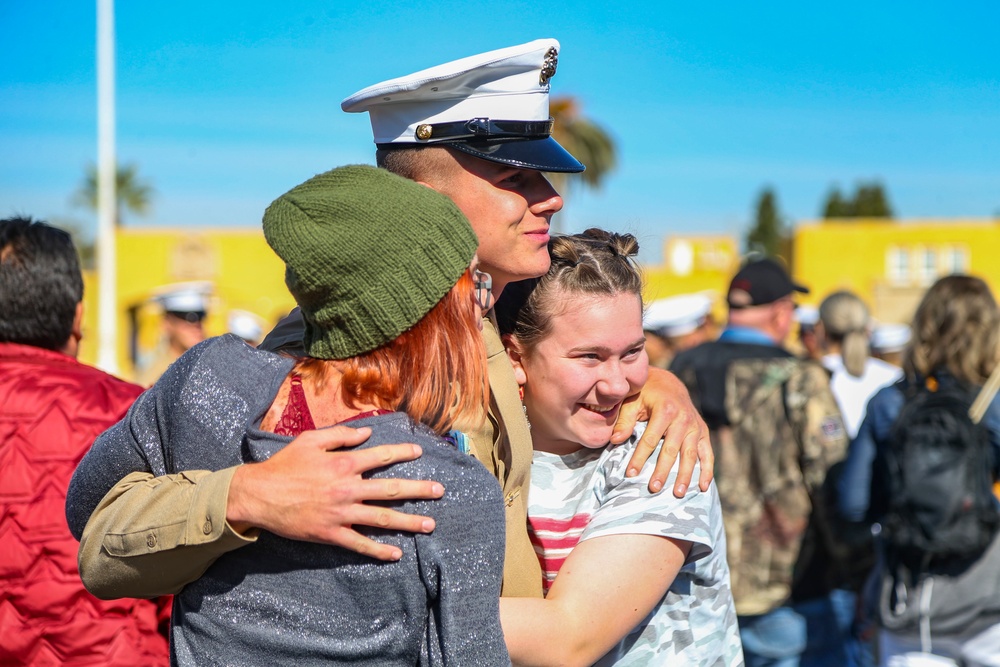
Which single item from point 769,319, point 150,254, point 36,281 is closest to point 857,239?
point 150,254

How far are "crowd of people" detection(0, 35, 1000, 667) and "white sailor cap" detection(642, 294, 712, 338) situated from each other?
4684 millimetres

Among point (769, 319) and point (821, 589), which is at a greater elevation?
point (769, 319)

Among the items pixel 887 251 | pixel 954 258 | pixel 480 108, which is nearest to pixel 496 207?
pixel 480 108

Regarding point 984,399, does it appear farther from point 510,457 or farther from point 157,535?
point 157,535

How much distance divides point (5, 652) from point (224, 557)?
55.4 inches

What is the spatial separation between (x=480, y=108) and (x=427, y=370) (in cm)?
78

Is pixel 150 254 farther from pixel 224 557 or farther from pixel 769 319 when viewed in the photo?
pixel 224 557

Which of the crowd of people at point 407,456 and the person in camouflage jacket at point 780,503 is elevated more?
the crowd of people at point 407,456

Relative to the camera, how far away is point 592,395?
2.05 metres

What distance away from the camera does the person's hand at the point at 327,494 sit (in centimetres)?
136

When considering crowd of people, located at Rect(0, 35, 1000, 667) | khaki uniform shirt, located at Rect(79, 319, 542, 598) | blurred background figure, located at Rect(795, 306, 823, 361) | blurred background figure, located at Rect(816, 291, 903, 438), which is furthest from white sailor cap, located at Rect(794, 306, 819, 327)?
khaki uniform shirt, located at Rect(79, 319, 542, 598)

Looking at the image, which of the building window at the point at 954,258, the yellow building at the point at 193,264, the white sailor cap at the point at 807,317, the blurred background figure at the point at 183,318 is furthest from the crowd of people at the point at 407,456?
the building window at the point at 954,258

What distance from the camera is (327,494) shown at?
1.35 m

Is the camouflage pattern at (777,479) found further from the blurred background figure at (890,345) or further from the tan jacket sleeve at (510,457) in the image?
the blurred background figure at (890,345)
